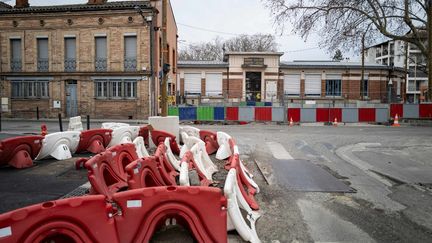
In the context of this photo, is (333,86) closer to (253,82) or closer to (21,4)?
(253,82)

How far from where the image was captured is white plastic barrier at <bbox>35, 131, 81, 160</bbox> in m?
8.65

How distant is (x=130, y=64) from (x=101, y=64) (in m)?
2.50

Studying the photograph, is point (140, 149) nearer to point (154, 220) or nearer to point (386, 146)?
point (154, 220)

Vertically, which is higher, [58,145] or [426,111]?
[426,111]

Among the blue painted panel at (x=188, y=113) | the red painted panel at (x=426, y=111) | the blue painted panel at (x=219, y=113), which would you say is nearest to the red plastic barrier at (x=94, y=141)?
the blue painted panel at (x=188, y=113)

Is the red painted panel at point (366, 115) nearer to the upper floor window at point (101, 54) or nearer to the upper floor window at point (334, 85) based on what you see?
the upper floor window at point (334, 85)

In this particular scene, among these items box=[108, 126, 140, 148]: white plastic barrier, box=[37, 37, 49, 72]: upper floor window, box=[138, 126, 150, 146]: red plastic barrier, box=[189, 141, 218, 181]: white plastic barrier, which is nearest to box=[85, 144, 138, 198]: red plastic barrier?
box=[189, 141, 218, 181]: white plastic barrier

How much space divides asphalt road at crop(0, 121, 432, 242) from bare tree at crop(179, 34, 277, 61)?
156 ft

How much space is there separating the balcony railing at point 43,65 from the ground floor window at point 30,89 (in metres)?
0.99

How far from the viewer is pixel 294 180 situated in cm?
694

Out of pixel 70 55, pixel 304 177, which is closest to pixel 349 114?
pixel 304 177

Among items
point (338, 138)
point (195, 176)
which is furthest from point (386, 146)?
point (195, 176)

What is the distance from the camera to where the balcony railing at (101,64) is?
26.9 metres

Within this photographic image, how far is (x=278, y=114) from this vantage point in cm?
2273
